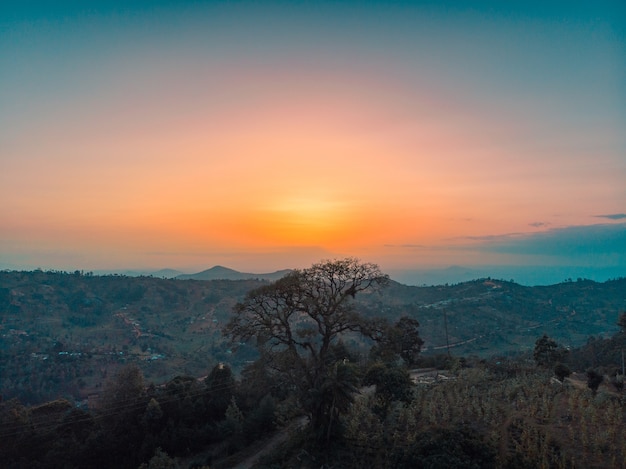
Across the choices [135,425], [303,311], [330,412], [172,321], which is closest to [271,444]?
[330,412]

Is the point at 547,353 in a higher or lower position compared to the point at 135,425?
higher

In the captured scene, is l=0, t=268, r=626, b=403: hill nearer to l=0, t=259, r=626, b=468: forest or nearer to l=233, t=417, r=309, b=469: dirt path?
l=0, t=259, r=626, b=468: forest

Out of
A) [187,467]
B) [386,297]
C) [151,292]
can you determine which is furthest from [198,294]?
[187,467]

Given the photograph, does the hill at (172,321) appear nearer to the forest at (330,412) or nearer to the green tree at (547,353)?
the green tree at (547,353)

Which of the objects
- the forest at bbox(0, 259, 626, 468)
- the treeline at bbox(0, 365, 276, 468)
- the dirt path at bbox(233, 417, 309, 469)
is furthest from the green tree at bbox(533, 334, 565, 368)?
the treeline at bbox(0, 365, 276, 468)

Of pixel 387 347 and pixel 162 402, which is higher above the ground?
pixel 387 347

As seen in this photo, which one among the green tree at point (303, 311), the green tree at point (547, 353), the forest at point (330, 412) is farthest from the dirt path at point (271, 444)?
the green tree at point (547, 353)

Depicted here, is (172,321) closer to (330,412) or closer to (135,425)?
(135,425)

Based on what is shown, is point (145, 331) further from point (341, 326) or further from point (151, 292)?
point (341, 326)
